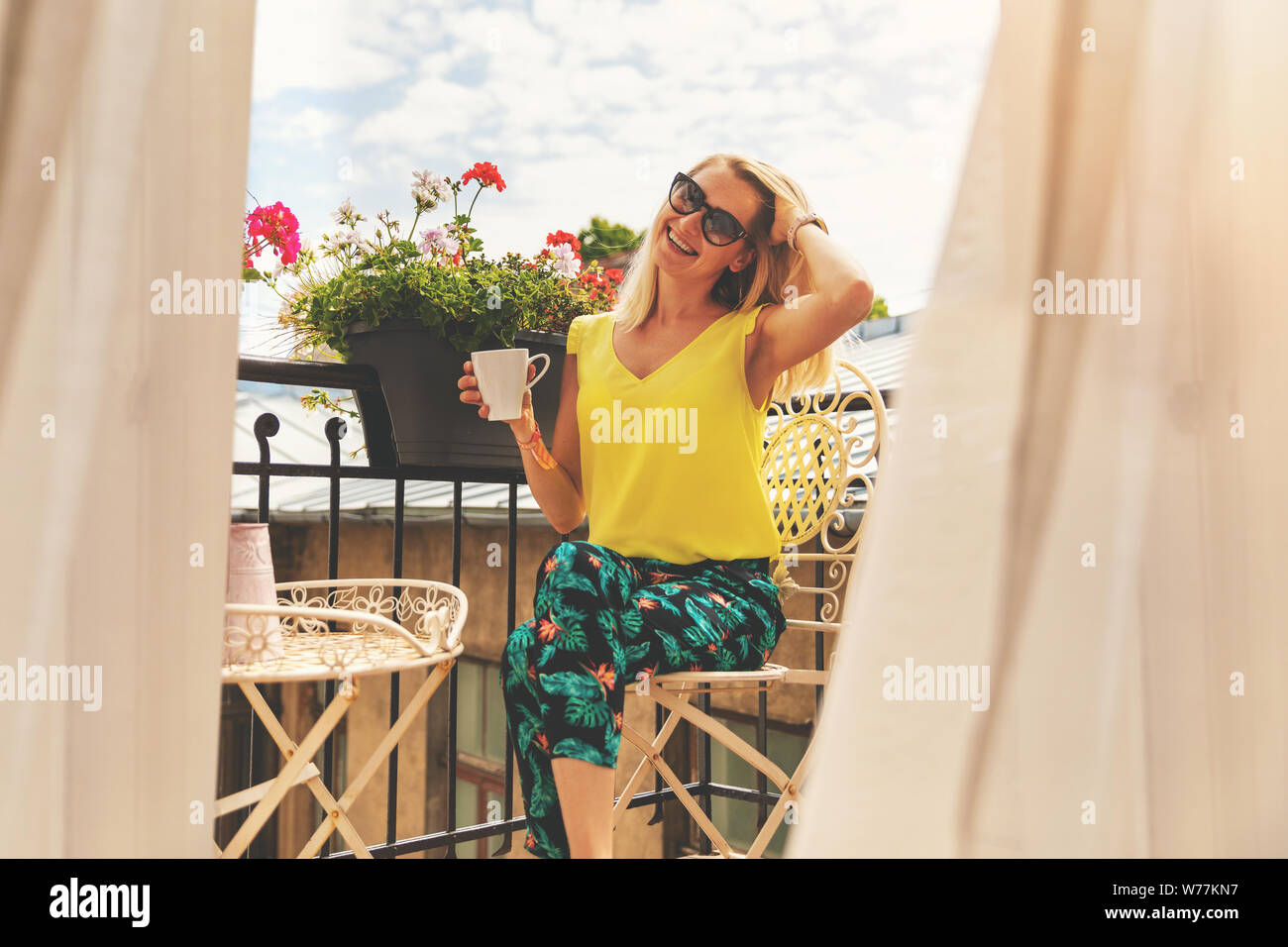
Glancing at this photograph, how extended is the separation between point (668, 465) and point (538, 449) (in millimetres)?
258

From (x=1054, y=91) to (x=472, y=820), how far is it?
6961mm

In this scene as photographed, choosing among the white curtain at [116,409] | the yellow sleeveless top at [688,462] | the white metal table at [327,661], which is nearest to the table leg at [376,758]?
the white metal table at [327,661]

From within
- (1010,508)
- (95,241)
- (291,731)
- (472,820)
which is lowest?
(472,820)

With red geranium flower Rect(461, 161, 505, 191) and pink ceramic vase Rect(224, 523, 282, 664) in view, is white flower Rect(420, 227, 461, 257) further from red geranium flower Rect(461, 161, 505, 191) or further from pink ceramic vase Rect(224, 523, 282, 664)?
pink ceramic vase Rect(224, 523, 282, 664)

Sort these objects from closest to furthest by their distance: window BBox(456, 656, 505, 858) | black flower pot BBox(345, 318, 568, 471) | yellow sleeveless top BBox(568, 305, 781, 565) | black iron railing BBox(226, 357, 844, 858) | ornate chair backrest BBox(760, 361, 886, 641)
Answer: yellow sleeveless top BBox(568, 305, 781, 565)
black iron railing BBox(226, 357, 844, 858)
black flower pot BBox(345, 318, 568, 471)
ornate chair backrest BBox(760, 361, 886, 641)
window BBox(456, 656, 505, 858)

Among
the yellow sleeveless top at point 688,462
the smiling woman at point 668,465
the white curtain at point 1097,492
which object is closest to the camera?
the white curtain at point 1097,492

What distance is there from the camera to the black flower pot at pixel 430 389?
171 cm

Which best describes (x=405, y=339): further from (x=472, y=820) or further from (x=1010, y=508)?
(x=472, y=820)

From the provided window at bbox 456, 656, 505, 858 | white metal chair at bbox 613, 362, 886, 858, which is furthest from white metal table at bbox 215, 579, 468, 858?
window at bbox 456, 656, 505, 858

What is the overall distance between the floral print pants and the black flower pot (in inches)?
20.3

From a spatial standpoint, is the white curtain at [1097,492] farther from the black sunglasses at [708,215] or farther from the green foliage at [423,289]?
the green foliage at [423,289]

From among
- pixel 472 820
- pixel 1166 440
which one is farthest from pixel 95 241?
pixel 472 820

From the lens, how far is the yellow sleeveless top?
1472 millimetres
